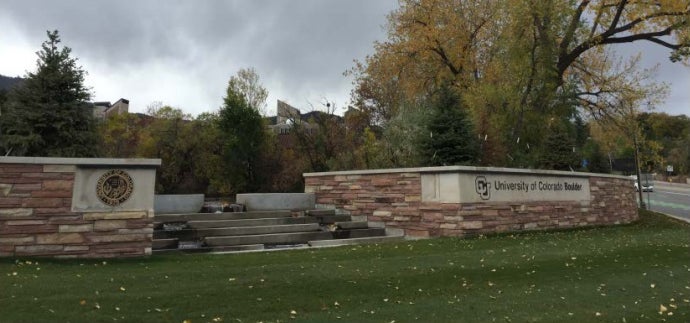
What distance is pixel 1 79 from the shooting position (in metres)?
39.2

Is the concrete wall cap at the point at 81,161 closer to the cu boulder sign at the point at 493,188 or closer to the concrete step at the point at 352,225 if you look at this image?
the concrete step at the point at 352,225

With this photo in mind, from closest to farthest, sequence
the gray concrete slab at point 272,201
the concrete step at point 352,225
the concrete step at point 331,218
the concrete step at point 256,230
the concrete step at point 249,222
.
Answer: the concrete step at point 256,230 < the concrete step at point 249,222 < the concrete step at point 352,225 < the concrete step at point 331,218 < the gray concrete slab at point 272,201

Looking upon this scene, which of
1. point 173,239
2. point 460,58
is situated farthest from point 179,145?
point 173,239

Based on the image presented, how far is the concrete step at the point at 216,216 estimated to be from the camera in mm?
10453

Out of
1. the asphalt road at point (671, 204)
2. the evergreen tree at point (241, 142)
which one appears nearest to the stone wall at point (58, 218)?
the evergreen tree at point (241, 142)

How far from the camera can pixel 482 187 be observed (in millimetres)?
11109

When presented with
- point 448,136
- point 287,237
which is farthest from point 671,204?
point 287,237

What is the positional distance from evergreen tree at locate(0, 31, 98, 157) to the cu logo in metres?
9.00

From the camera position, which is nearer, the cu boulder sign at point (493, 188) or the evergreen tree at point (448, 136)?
the cu boulder sign at point (493, 188)

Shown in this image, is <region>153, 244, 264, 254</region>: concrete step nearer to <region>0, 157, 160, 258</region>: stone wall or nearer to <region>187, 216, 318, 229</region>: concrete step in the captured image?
<region>0, 157, 160, 258</region>: stone wall

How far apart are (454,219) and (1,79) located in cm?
4321

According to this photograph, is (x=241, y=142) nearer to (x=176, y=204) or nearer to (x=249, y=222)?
(x=176, y=204)

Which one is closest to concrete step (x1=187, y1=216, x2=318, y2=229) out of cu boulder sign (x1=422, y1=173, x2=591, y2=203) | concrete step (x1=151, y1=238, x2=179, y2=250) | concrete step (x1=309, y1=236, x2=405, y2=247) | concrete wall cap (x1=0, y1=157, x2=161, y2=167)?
concrete step (x1=151, y1=238, x2=179, y2=250)

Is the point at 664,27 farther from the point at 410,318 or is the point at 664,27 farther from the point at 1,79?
the point at 1,79
